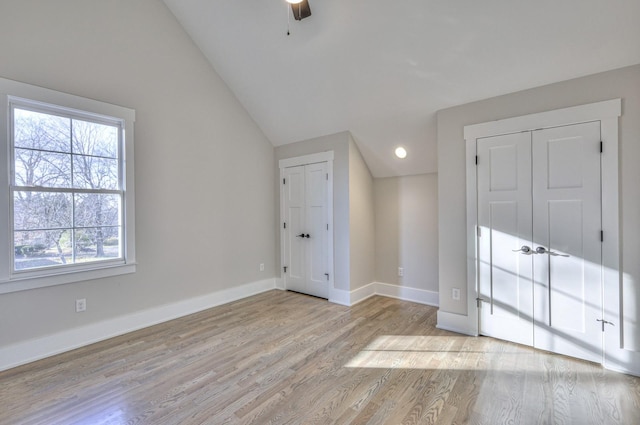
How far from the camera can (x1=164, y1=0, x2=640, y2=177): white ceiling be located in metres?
2.34

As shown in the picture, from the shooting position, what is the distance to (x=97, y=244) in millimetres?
3105

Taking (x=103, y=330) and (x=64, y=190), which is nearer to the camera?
(x=64, y=190)

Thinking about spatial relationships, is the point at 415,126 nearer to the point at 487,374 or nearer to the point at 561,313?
the point at 561,313

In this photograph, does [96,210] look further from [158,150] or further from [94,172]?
[158,150]

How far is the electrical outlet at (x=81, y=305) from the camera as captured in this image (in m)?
2.92

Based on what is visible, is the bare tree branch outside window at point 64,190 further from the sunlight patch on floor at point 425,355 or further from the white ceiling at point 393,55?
the sunlight patch on floor at point 425,355

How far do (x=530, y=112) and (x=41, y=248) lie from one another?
15.5ft

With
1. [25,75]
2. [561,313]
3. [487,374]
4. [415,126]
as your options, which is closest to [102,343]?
[25,75]

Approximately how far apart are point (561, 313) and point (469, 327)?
0.81m

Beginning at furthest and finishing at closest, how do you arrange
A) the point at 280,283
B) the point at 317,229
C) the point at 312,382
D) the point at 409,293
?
the point at 280,283 → the point at 317,229 → the point at 409,293 → the point at 312,382

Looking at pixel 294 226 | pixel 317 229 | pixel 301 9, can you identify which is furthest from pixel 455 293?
pixel 301 9

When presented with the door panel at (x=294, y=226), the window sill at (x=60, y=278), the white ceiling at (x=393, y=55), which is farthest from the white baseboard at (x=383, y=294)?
the window sill at (x=60, y=278)

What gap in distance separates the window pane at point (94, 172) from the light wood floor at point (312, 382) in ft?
5.26

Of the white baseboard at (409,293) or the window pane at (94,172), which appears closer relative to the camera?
the window pane at (94,172)
